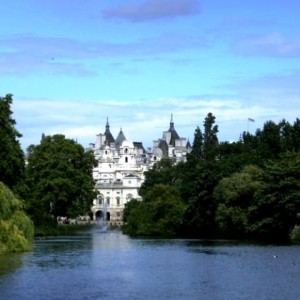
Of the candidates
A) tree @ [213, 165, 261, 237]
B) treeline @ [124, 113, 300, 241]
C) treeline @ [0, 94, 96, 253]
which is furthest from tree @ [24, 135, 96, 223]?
tree @ [213, 165, 261, 237]

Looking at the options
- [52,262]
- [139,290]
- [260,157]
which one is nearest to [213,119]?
[260,157]

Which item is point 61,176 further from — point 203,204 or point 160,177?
point 160,177

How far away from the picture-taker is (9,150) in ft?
210

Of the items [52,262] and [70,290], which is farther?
[52,262]

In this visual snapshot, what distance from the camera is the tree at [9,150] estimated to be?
63.3 meters

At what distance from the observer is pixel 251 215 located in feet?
228

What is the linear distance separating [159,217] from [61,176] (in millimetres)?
13691

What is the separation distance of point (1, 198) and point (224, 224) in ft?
106

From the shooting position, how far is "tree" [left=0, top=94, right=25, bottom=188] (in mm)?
Answer: 63312

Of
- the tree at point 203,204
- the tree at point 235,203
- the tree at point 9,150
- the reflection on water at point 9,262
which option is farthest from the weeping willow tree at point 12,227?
the tree at point 203,204

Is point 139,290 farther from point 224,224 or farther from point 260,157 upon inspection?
point 260,157

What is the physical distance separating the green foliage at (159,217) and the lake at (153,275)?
3375 centimetres

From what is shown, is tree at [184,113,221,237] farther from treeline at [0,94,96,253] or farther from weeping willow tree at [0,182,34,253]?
weeping willow tree at [0,182,34,253]

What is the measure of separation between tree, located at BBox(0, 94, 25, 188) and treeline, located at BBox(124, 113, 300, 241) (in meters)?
18.1
